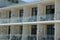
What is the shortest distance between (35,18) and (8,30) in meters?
7.01

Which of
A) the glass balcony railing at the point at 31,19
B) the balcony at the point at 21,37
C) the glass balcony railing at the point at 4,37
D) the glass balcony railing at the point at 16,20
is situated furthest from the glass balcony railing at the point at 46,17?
the glass balcony railing at the point at 4,37

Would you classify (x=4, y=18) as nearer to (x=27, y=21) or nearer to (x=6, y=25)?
(x=6, y=25)

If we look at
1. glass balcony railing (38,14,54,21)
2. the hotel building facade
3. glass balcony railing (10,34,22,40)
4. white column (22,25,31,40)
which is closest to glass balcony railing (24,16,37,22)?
the hotel building facade

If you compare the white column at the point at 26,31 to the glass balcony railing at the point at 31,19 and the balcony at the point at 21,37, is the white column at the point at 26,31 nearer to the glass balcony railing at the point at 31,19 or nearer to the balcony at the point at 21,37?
the balcony at the point at 21,37

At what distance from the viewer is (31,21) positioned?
85.1 ft

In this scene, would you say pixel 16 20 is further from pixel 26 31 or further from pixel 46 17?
pixel 46 17

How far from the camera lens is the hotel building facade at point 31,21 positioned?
2400 centimetres

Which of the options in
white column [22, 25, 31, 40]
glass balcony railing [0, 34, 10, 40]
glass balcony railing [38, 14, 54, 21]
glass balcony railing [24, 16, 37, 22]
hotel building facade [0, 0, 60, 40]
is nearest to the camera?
hotel building facade [0, 0, 60, 40]

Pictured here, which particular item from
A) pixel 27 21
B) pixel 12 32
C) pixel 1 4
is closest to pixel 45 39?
pixel 27 21

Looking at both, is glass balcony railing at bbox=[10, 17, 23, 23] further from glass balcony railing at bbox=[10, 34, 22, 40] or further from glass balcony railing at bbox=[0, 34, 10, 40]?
glass balcony railing at bbox=[0, 34, 10, 40]

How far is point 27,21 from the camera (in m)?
26.5

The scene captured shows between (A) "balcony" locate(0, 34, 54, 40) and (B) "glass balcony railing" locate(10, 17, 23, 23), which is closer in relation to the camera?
(A) "balcony" locate(0, 34, 54, 40)

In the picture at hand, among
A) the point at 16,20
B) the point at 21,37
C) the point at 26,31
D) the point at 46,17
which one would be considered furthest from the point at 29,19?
the point at 21,37

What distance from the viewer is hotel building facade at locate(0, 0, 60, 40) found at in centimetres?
2400
